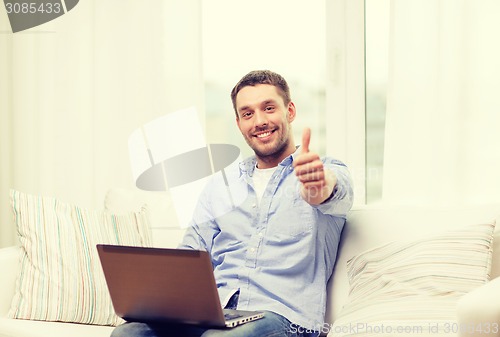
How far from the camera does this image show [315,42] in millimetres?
3055

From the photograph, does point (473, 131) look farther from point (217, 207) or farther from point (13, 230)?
point (13, 230)

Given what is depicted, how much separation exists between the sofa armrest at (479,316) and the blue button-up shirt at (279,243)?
567 mm

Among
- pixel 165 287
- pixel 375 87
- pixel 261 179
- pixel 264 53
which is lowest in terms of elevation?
pixel 165 287

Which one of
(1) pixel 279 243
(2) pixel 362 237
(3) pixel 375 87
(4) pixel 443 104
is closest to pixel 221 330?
(1) pixel 279 243

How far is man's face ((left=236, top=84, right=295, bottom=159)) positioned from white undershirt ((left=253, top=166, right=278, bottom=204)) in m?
0.05

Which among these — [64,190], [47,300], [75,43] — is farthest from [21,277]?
[75,43]

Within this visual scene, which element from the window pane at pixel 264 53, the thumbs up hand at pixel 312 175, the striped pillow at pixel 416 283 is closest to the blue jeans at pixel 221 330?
the striped pillow at pixel 416 283

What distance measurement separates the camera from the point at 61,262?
2254 millimetres

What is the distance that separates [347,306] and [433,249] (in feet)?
0.84

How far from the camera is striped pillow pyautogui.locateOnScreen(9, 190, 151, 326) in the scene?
2.21 metres

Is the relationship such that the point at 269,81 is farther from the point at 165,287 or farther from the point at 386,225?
the point at 165,287

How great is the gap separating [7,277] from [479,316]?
1432 mm

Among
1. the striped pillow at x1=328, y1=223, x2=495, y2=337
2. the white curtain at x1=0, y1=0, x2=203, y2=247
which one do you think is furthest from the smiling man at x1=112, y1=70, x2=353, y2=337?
the white curtain at x1=0, y1=0, x2=203, y2=247

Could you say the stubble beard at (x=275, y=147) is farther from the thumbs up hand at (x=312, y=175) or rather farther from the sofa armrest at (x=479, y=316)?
the sofa armrest at (x=479, y=316)
